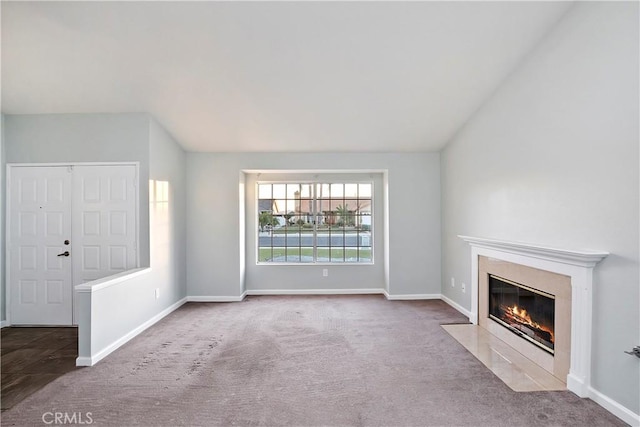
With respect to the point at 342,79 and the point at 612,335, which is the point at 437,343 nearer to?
the point at 612,335

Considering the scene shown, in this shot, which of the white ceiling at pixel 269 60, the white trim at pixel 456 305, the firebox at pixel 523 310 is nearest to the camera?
the white ceiling at pixel 269 60

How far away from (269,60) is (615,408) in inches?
155

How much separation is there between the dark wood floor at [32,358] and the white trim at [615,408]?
4147mm

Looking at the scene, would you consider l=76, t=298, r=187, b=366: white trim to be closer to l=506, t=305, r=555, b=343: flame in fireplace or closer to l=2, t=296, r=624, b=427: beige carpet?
l=2, t=296, r=624, b=427: beige carpet

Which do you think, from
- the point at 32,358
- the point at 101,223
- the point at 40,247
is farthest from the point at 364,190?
the point at 32,358

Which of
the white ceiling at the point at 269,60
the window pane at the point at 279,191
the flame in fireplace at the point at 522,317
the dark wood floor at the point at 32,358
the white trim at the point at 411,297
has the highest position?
the white ceiling at the point at 269,60

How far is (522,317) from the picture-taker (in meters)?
3.48

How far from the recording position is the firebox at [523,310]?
10.1ft

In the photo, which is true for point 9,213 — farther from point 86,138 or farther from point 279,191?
point 279,191

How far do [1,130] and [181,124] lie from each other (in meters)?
2.10

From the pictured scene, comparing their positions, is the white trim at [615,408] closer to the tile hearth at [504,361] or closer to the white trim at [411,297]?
the tile hearth at [504,361]

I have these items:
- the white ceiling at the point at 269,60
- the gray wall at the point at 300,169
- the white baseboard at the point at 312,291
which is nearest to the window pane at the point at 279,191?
the gray wall at the point at 300,169

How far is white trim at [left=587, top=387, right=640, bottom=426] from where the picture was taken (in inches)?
87.7

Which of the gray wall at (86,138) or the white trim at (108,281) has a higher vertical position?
the gray wall at (86,138)
